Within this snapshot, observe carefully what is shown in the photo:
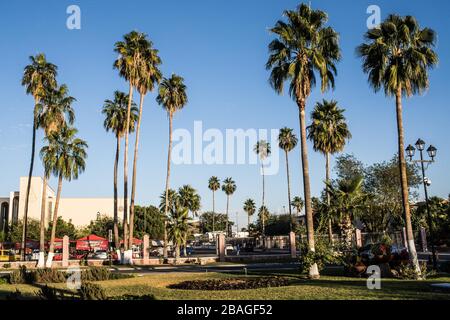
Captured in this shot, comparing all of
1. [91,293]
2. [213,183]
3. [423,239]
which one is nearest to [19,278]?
[91,293]

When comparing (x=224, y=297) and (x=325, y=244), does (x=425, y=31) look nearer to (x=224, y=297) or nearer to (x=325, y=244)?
(x=325, y=244)

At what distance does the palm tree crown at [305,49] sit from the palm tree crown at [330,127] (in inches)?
828

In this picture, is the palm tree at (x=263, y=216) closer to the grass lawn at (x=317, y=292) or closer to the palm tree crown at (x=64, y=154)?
the palm tree crown at (x=64, y=154)

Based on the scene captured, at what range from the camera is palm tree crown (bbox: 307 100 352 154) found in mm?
45344

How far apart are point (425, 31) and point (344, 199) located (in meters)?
10.7

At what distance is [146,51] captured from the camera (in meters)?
43.4

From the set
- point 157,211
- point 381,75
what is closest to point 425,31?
point 381,75

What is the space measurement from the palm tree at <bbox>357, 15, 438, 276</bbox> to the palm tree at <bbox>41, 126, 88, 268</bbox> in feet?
95.1

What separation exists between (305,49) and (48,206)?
77.2m

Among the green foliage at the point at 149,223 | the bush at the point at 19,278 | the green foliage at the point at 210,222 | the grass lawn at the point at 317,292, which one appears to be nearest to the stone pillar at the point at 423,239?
the grass lawn at the point at 317,292

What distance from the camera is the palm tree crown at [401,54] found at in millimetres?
23438

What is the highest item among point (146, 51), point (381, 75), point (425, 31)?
point (146, 51)
